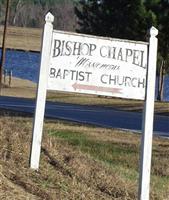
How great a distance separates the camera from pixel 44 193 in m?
6.80

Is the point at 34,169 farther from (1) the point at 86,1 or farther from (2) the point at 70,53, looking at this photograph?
(1) the point at 86,1

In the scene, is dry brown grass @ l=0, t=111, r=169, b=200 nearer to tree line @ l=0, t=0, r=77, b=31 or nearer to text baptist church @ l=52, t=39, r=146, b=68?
text baptist church @ l=52, t=39, r=146, b=68

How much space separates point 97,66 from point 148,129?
914 mm

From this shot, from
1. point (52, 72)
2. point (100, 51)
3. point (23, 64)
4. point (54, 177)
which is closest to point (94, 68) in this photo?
point (100, 51)

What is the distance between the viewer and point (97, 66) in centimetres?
795

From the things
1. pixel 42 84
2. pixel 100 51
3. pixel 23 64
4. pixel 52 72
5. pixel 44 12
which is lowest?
pixel 42 84

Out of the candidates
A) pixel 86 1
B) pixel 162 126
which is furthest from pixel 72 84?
pixel 86 1

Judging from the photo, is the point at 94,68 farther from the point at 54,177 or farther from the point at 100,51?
the point at 54,177

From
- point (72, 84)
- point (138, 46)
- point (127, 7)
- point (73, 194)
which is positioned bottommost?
point (73, 194)

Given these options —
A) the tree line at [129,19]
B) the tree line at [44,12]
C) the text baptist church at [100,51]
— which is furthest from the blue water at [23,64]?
the text baptist church at [100,51]

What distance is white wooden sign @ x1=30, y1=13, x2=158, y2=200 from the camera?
7918mm

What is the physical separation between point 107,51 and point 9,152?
1.60 metres

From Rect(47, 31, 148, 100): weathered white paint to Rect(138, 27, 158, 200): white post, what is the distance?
8 centimetres

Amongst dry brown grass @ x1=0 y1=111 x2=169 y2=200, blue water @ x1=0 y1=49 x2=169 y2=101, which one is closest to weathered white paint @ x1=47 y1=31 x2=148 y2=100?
dry brown grass @ x1=0 y1=111 x2=169 y2=200
